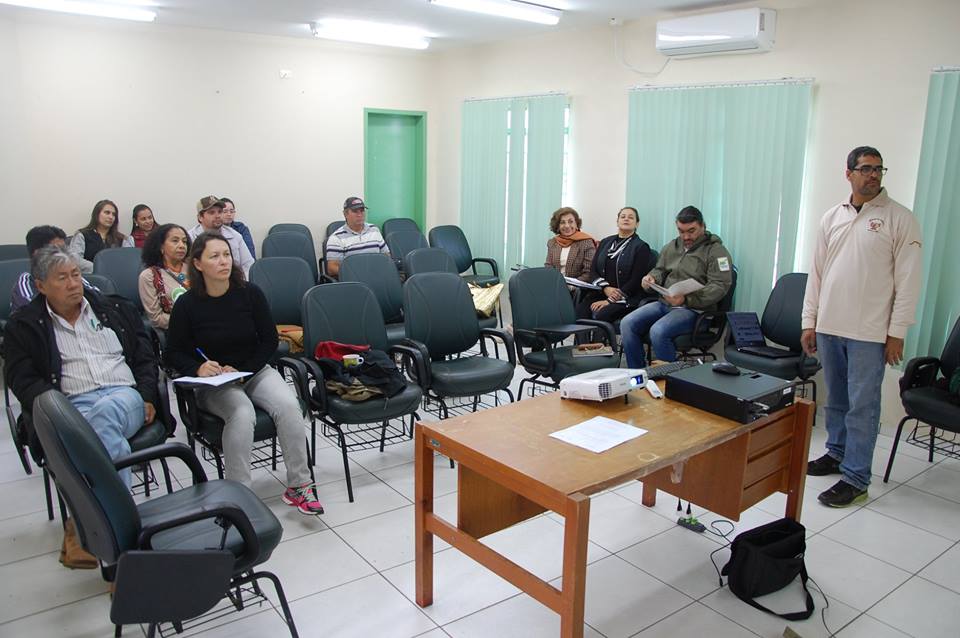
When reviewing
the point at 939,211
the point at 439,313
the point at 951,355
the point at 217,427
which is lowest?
the point at 217,427

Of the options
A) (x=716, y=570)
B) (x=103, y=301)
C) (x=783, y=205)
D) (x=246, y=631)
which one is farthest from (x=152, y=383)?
(x=783, y=205)

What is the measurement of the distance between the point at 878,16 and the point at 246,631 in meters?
4.91

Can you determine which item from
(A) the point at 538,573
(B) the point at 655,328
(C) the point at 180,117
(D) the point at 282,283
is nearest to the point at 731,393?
(A) the point at 538,573

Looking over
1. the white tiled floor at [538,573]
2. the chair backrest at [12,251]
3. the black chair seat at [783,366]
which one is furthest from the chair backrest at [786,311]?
the chair backrest at [12,251]

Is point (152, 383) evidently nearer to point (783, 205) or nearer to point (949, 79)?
point (783, 205)

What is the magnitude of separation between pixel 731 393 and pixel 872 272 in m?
1.35

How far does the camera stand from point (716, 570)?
121 inches

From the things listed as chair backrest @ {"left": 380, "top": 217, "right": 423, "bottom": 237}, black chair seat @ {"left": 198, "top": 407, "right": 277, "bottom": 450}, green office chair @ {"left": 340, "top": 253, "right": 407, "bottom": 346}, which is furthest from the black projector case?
chair backrest @ {"left": 380, "top": 217, "right": 423, "bottom": 237}

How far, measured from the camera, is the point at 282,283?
4.86 meters

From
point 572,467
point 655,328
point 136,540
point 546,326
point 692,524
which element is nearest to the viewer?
Result: point 136,540

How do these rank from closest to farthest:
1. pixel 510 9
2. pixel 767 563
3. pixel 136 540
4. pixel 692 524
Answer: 1. pixel 136 540
2. pixel 767 563
3. pixel 692 524
4. pixel 510 9

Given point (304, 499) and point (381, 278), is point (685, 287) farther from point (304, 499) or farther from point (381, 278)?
point (304, 499)

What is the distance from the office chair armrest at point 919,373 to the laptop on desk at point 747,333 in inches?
30.6

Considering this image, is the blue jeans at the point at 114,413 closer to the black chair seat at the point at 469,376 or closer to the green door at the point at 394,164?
the black chair seat at the point at 469,376
